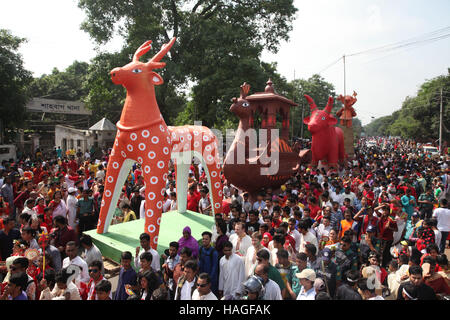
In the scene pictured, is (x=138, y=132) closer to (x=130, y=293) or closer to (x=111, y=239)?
(x=111, y=239)

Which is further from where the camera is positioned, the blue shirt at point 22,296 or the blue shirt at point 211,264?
the blue shirt at point 211,264

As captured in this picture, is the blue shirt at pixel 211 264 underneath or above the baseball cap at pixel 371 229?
underneath

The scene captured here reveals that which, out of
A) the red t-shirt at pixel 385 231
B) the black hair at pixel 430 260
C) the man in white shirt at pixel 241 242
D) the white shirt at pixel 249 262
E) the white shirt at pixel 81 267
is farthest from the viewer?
the red t-shirt at pixel 385 231

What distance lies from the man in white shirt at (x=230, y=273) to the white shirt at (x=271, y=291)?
0.72m

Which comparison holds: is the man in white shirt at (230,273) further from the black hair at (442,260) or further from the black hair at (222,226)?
the black hair at (442,260)

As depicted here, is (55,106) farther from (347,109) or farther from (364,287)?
(364,287)

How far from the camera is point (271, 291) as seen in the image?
3090mm

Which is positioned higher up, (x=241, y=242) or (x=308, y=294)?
(x=241, y=242)

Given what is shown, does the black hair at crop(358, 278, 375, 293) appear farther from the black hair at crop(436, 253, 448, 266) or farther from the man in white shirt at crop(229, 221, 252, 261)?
the man in white shirt at crop(229, 221, 252, 261)

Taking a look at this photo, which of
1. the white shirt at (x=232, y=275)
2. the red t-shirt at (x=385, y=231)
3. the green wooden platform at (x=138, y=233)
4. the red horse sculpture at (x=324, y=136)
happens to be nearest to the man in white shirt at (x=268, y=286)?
the white shirt at (x=232, y=275)

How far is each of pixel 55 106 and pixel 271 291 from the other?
795 inches

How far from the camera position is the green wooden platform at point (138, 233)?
216 inches

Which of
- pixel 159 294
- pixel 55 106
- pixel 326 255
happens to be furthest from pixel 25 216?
pixel 55 106

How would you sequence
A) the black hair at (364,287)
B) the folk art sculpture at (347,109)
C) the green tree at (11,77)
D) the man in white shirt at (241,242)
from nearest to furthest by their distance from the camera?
the black hair at (364,287) → the man in white shirt at (241,242) → the green tree at (11,77) → the folk art sculpture at (347,109)
